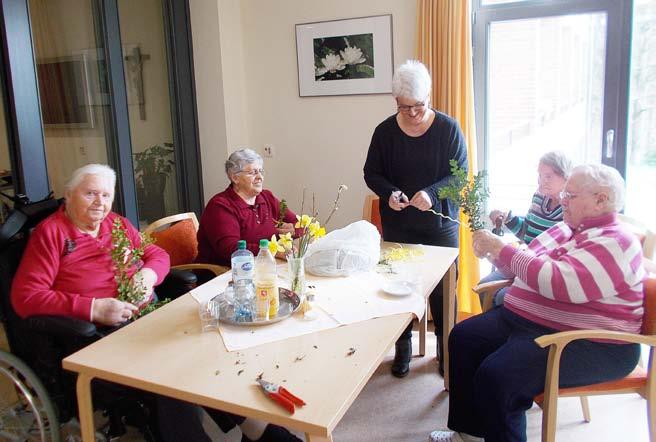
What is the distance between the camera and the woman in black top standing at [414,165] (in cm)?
267

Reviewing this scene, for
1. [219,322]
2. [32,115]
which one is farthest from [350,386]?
[32,115]

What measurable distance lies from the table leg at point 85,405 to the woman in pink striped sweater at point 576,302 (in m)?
1.26

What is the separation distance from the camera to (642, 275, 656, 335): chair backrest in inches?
70.7

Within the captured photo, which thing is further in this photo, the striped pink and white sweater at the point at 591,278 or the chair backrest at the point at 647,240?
the chair backrest at the point at 647,240

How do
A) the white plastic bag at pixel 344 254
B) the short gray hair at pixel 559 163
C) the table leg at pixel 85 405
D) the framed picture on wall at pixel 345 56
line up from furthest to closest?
the framed picture on wall at pixel 345 56, the short gray hair at pixel 559 163, the white plastic bag at pixel 344 254, the table leg at pixel 85 405

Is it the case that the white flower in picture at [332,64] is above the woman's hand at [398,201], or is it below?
above

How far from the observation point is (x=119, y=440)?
2383 millimetres

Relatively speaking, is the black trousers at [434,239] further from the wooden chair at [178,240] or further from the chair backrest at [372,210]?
the wooden chair at [178,240]

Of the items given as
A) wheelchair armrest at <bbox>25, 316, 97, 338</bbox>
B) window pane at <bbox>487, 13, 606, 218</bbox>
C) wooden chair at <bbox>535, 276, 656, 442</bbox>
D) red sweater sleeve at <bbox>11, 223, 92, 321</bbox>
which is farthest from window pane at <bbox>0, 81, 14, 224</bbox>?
window pane at <bbox>487, 13, 606, 218</bbox>

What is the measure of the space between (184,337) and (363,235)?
914mm

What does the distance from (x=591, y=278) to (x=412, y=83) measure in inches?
50.0

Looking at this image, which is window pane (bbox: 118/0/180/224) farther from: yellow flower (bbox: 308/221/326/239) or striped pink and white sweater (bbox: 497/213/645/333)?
striped pink and white sweater (bbox: 497/213/645/333)

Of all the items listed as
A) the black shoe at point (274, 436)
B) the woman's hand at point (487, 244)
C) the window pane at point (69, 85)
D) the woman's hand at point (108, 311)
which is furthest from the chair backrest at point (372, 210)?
the woman's hand at point (108, 311)

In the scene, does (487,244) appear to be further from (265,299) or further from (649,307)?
(265,299)
